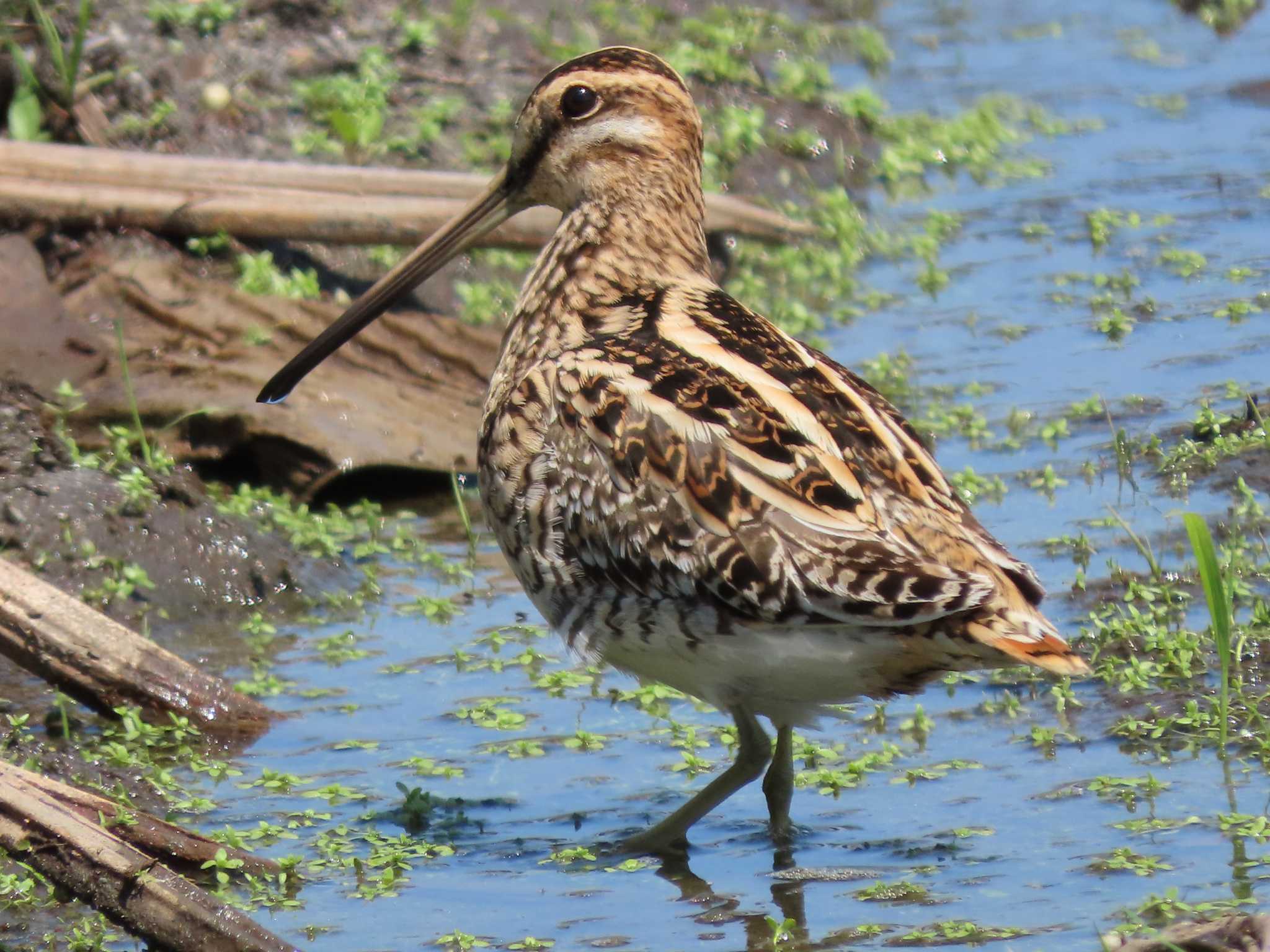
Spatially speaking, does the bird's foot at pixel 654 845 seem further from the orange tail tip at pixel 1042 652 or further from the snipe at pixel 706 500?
the orange tail tip at pixel 1042 652

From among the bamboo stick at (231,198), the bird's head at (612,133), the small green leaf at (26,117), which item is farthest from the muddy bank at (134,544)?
the small green leaf at (26,117)

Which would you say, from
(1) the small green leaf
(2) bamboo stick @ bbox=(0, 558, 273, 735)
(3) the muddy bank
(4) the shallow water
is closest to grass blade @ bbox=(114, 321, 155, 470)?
(3) the muddy bank

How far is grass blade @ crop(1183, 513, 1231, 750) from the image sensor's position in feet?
14.1

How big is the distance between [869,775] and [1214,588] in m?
0.99

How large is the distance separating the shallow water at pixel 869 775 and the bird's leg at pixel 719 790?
7 centimetres

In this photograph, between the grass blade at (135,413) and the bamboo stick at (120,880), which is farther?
the grass blade at (135,413)

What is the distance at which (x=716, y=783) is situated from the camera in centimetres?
473

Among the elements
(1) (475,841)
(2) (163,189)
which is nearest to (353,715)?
(1) (475,841)

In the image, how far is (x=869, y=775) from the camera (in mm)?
5008

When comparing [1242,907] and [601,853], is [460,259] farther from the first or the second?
[1242,907]

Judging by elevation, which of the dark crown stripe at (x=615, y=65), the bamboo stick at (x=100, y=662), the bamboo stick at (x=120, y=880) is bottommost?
the bamboo stick at (x=120, y=880)

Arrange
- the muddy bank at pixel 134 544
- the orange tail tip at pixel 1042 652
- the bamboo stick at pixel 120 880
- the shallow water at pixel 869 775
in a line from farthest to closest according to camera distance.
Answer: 1. the muddy bank at pixel 134 544
2. the shallow water at pixel 869 775
3. the orange tail tip at pixel 1042 652
4. the bamboo stick at pixel 120 880

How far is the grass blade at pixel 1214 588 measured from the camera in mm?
4297

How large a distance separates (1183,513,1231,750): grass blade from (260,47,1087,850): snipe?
355 mm
